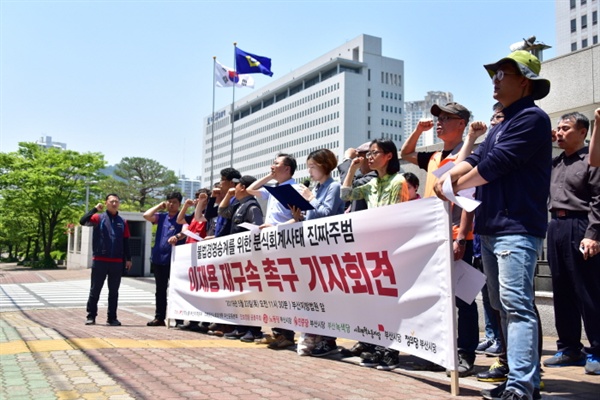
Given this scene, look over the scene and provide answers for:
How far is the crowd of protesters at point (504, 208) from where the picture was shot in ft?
11.3

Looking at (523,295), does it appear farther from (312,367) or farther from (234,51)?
(234,51)

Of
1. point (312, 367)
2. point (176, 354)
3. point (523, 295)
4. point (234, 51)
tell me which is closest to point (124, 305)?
point (176, 354)

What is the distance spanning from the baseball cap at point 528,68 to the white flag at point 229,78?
3321cm

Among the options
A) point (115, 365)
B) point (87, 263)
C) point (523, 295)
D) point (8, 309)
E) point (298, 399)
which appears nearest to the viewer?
point (523, 295)

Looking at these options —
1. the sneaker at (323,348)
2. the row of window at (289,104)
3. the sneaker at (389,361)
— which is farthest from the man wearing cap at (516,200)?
the row of window at (289,104)

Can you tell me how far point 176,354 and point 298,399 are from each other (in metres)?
2.18

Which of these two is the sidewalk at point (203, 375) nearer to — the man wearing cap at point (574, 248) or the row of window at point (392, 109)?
the man wearing cap at point (574, 248)

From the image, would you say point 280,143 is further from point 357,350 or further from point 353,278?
point 353,278

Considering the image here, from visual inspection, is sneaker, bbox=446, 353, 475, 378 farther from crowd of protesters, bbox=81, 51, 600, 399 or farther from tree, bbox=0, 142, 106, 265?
tree, bbox=0, 142, 106, 265

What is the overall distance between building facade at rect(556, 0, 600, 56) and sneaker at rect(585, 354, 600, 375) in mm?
92946

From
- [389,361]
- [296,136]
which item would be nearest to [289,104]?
[296,136]

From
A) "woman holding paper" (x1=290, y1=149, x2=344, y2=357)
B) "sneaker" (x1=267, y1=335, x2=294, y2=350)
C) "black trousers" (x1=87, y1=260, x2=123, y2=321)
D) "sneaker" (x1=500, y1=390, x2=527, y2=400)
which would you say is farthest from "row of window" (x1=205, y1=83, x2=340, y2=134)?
"sneaker" (x1=500, y1=390, x2=527, y2=400)

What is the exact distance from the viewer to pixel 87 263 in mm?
39312

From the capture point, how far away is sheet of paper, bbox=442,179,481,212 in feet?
11.7
